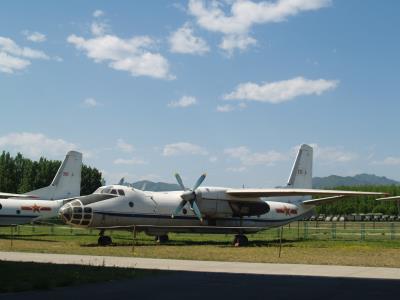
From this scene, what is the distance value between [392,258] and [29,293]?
15.3 m

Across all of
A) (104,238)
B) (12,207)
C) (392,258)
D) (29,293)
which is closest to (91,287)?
(29,293)

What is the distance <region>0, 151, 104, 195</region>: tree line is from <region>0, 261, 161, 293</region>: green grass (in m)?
83.3

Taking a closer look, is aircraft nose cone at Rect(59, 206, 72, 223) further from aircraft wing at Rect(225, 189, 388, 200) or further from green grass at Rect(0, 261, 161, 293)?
green grass at Rect(0, 261, 161, 293)

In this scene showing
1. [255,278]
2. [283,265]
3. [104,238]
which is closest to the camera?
[255,278]

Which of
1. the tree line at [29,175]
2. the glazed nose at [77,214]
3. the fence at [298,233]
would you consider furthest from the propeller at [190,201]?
the tree line at [29,175]

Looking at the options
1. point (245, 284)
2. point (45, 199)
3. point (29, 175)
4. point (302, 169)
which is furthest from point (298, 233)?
point (29, 175)

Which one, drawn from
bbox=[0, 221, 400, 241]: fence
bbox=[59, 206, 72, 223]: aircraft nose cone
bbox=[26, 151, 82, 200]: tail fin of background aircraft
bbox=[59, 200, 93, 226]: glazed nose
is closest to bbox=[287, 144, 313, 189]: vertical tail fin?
bbox=[0, 221, 400, 241]: fence

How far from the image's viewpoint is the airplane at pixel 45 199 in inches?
1615

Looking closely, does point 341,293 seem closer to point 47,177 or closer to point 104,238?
point 104,238

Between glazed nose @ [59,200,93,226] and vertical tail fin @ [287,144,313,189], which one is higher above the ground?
vertical tail fin @ [287,144,313,189]

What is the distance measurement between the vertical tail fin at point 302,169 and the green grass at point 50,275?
87.2 feet

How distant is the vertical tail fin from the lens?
41344 millimetres

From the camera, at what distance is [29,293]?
11594 millimetres

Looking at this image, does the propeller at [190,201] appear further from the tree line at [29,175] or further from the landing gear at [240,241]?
the tree line at [29,175]
